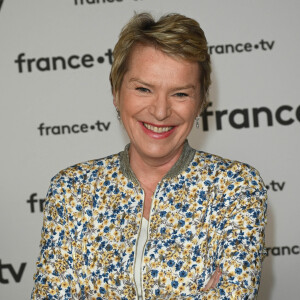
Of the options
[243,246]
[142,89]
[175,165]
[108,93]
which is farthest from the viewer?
[108,93]

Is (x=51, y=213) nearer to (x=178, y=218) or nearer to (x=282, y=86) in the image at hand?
(x=178, y=218)

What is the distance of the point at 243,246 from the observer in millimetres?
2150

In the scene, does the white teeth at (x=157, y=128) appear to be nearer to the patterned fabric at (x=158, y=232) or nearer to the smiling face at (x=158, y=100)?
the smiling face at (x=158, y=100)

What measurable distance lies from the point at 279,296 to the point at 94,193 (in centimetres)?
177

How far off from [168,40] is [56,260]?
943 millimetres

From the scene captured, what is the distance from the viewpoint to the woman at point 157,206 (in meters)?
2.24

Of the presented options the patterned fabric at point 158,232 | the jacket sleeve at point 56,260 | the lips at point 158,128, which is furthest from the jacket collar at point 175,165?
the jacket sleeve at point 56,260

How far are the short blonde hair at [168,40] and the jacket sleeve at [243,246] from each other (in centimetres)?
45

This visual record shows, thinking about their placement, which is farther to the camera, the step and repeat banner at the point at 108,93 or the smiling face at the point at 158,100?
the step and repeat banner at the point at 108,93

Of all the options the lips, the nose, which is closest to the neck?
the lips

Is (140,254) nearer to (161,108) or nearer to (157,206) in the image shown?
(157,206)

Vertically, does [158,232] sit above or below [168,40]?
below

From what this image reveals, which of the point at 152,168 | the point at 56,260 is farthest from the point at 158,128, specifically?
the point at 56,260

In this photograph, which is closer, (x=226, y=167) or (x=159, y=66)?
(x=159, y=66)
